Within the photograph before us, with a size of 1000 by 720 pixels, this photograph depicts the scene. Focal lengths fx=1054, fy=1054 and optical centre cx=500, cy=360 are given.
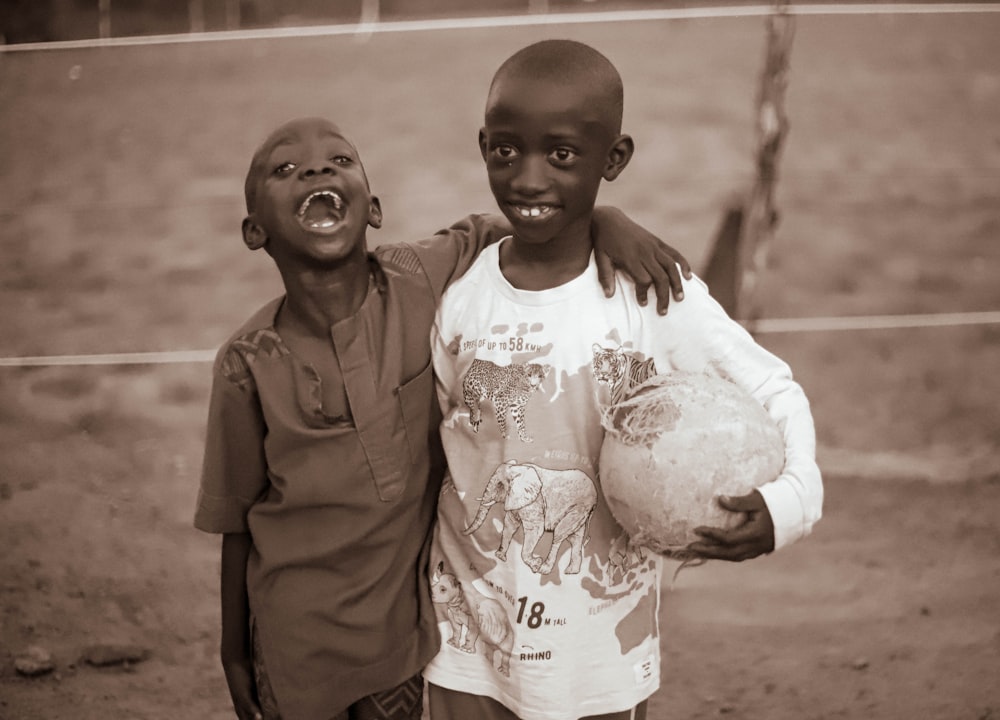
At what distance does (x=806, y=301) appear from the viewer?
5223 millimetres

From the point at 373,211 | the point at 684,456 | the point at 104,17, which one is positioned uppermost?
the point at 373,211

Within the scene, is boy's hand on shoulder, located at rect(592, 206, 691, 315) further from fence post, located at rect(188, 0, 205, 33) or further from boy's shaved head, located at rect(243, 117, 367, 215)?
fence post, located at rect(188, 0, 205, 33)

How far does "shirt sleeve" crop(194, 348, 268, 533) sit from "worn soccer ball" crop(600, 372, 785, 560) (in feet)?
2.04

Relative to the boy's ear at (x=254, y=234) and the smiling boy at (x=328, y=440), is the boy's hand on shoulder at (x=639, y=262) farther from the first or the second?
the boy's ear at (x=254, y=234)

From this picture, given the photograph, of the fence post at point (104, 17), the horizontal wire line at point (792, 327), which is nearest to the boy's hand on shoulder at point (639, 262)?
the horizontal wire line at point (792, 327)

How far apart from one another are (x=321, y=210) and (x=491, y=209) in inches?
160

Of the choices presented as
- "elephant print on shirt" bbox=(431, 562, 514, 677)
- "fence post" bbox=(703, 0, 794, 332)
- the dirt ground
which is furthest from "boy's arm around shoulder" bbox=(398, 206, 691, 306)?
"fence post" bbox=(703, 0, 794, 332)

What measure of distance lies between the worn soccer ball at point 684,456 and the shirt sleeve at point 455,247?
1.46ft

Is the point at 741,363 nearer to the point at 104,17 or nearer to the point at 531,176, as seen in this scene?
the point at 531,176

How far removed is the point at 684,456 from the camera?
1577 mm

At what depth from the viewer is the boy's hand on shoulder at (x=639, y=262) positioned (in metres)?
1.75

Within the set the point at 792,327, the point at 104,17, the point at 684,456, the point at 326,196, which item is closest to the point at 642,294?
the point at 684,456

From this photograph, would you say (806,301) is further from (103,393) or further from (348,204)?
(348,204)

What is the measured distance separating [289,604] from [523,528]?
0.45 m
